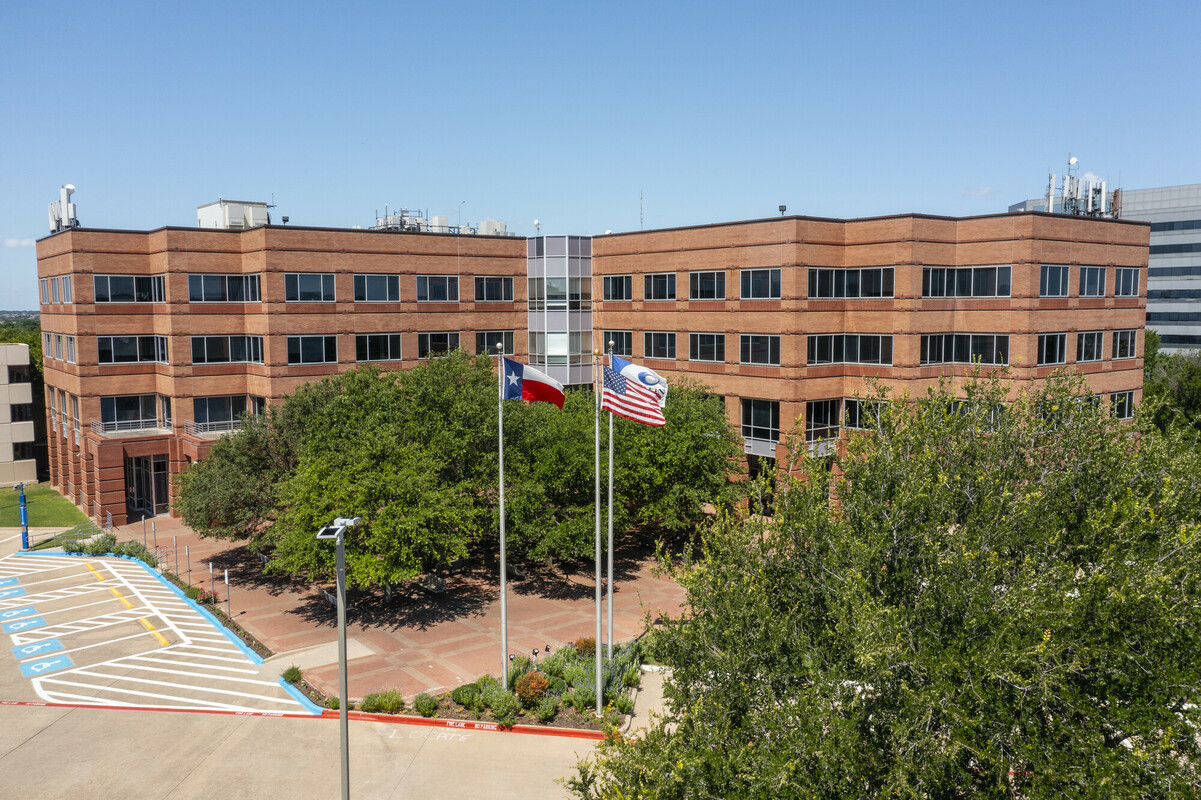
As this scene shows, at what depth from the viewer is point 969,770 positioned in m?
14.1

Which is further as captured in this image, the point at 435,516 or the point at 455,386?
the point at 455,386

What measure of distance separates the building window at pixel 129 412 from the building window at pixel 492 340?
1936cm

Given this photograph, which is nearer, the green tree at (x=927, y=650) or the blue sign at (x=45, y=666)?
the green tree at (x=927, y=650)

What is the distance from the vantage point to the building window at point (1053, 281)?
44.9 metres

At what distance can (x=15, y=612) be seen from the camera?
3444 cm

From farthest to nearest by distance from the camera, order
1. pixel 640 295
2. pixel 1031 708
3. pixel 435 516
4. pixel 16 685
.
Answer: pixel 640 295, pixel 435 516, pixel 16 685, pixel 1031 708

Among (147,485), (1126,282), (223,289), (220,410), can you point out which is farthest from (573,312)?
(1126,282)

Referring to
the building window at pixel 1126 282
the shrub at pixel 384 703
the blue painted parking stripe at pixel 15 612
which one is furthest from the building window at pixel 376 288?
the building window at pixel 1126 282

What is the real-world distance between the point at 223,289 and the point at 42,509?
61.8 feet

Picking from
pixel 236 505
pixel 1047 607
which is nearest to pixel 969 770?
pixel 1047 607

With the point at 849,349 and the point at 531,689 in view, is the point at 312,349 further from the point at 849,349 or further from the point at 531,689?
the point at 531,689

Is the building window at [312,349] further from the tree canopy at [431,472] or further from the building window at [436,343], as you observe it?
the tree canopy at [431,472]

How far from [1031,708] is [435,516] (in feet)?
72.7

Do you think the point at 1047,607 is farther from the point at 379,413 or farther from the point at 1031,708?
the point at 379,413
